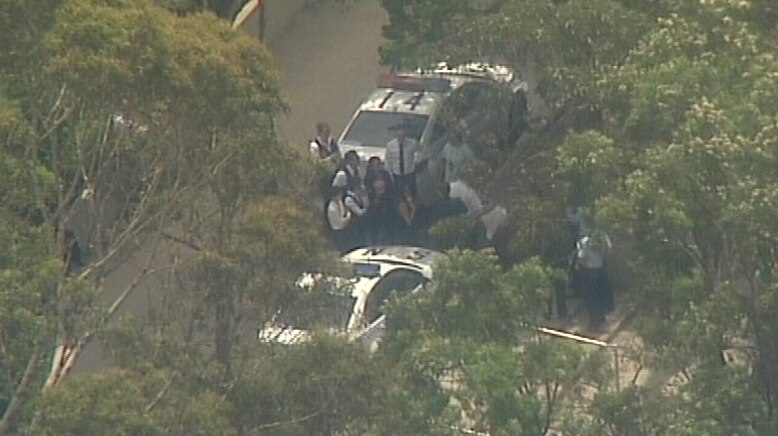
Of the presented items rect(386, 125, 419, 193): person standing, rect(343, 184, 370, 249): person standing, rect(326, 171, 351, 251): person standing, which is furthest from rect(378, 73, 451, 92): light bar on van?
rect(326, 171, 351, 251): person standing

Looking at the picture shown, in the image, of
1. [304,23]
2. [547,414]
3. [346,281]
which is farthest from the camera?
[304,23]

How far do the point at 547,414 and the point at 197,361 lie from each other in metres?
2.23

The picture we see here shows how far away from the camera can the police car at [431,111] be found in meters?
19.3

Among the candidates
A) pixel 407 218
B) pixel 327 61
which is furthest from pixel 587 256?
pixel 327 61

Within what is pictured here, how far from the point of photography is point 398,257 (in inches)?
725

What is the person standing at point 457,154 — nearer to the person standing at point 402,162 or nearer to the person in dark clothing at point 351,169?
the person standing at point 402,162

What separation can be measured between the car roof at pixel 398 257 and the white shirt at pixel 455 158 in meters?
1.42

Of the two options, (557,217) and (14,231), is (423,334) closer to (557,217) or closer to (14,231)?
(14,231)

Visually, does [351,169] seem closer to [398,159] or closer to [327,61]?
[398,159]

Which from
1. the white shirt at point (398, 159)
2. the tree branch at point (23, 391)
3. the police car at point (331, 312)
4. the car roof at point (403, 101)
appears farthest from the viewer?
the car roof at point (403, 101)

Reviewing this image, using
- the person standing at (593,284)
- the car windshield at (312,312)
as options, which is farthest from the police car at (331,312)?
the person standing at (593,284)

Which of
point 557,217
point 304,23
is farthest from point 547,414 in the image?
point 304,23

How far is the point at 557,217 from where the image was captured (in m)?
16.9

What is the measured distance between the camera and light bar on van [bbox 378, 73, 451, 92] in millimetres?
22234
